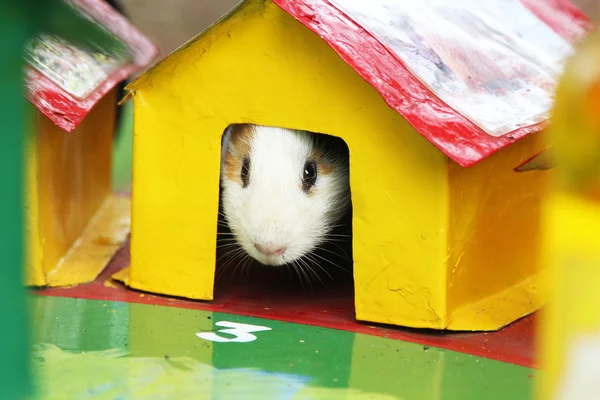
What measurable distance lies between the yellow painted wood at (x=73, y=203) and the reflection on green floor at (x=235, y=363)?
0.33m

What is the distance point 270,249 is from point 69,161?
1.09 meters

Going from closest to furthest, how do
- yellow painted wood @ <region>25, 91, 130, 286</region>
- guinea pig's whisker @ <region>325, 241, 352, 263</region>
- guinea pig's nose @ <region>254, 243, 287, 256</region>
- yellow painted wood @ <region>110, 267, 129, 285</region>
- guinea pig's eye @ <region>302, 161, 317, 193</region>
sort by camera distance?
guinea pig's nose @ <region>254, 243, 287, 256</region>, guinea pig's eye @ <region>302, 161, 317, 193</region>, yellow painted wood @ <region>25, 91, 130, 286</region>, yellow painted wood @ <region>110, 267, 129, 285</region>, guinea pig's whisker @ <region>325, 241, 352, 263</region>

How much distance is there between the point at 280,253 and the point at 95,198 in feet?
4.71

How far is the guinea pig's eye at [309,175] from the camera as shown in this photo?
10.5 feet

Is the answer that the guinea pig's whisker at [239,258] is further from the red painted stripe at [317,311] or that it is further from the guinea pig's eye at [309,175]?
the guinea pig's eye at [309,175]

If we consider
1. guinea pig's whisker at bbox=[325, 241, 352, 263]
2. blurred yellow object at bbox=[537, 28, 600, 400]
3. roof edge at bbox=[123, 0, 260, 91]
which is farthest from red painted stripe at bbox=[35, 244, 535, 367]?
blurred yellow object at bbox=[537, 28, 600, 400]

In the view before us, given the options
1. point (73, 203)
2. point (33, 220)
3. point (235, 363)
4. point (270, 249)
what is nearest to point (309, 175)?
point (270, 249)

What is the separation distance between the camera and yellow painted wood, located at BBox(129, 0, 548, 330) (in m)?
2.91

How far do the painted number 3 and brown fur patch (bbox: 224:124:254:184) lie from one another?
49 cm

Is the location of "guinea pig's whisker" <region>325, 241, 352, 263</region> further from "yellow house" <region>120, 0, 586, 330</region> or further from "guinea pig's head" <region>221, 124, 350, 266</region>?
"yellow house" <region>120, 0, 586, 330</region>

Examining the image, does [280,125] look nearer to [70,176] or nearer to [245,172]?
[245,172]

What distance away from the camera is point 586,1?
721 cm

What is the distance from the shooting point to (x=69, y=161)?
372 centimetres

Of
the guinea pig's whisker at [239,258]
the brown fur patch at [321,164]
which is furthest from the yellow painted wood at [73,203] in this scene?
the brown fur patch at [321,164]
